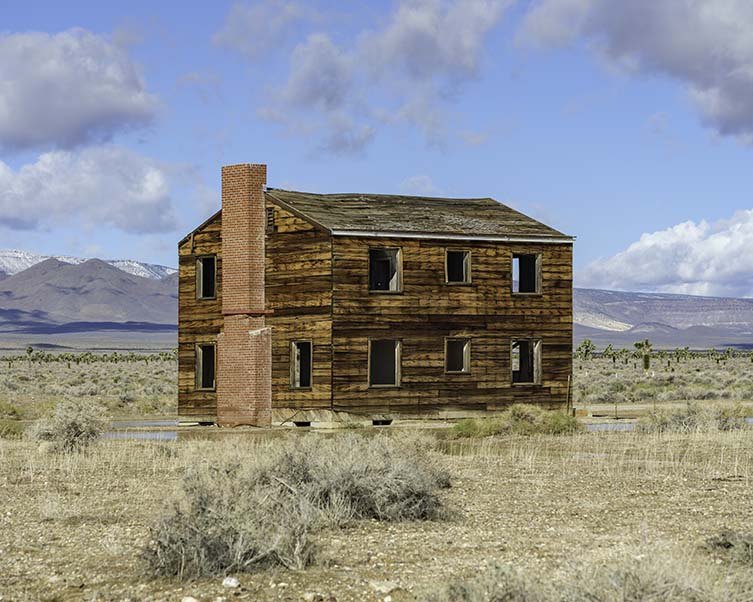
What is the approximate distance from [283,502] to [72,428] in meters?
10.5

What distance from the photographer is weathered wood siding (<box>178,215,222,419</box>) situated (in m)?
29.1

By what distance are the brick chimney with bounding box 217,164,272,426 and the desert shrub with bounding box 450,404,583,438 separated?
17.7 feet

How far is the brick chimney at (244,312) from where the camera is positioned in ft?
90.6

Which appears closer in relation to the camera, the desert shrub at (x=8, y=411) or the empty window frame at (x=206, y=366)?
the empty window frame at (x=206, y=366)

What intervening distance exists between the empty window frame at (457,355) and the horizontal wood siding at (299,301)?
3421 millimetres

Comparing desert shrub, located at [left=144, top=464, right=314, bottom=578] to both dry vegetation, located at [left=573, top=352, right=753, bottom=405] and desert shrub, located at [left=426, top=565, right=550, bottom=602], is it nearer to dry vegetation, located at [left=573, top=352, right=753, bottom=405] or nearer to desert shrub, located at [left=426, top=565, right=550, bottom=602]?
desert shrub, located at [left=426, top=565, right=550, bottom=602]

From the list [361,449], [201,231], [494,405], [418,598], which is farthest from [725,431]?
[418,598]

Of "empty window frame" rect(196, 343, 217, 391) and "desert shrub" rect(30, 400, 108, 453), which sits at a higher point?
"empty window frame" rect(196, 343, 217, 391)

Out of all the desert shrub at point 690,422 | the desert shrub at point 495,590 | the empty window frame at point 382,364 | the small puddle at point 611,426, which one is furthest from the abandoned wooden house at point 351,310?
the desert shrub at point 495,590

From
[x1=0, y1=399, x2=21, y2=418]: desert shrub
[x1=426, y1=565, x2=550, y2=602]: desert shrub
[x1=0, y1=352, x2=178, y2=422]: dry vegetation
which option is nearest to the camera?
[x1=426, y1=565, x2=550, y2=602]: desert shrub

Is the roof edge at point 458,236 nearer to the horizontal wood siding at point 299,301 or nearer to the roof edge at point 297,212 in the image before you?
the roof edge at point 297,212

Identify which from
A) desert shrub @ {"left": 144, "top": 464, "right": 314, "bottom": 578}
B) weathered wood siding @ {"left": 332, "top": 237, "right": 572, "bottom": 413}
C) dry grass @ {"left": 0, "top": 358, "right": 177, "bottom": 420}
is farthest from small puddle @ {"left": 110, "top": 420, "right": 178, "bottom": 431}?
desert shrub @ {"left": 144, "top": 464, "right": 314, "bottom": 578}

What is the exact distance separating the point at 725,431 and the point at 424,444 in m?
7.14

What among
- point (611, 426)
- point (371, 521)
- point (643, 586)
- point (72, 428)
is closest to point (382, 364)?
point (611, 426)
